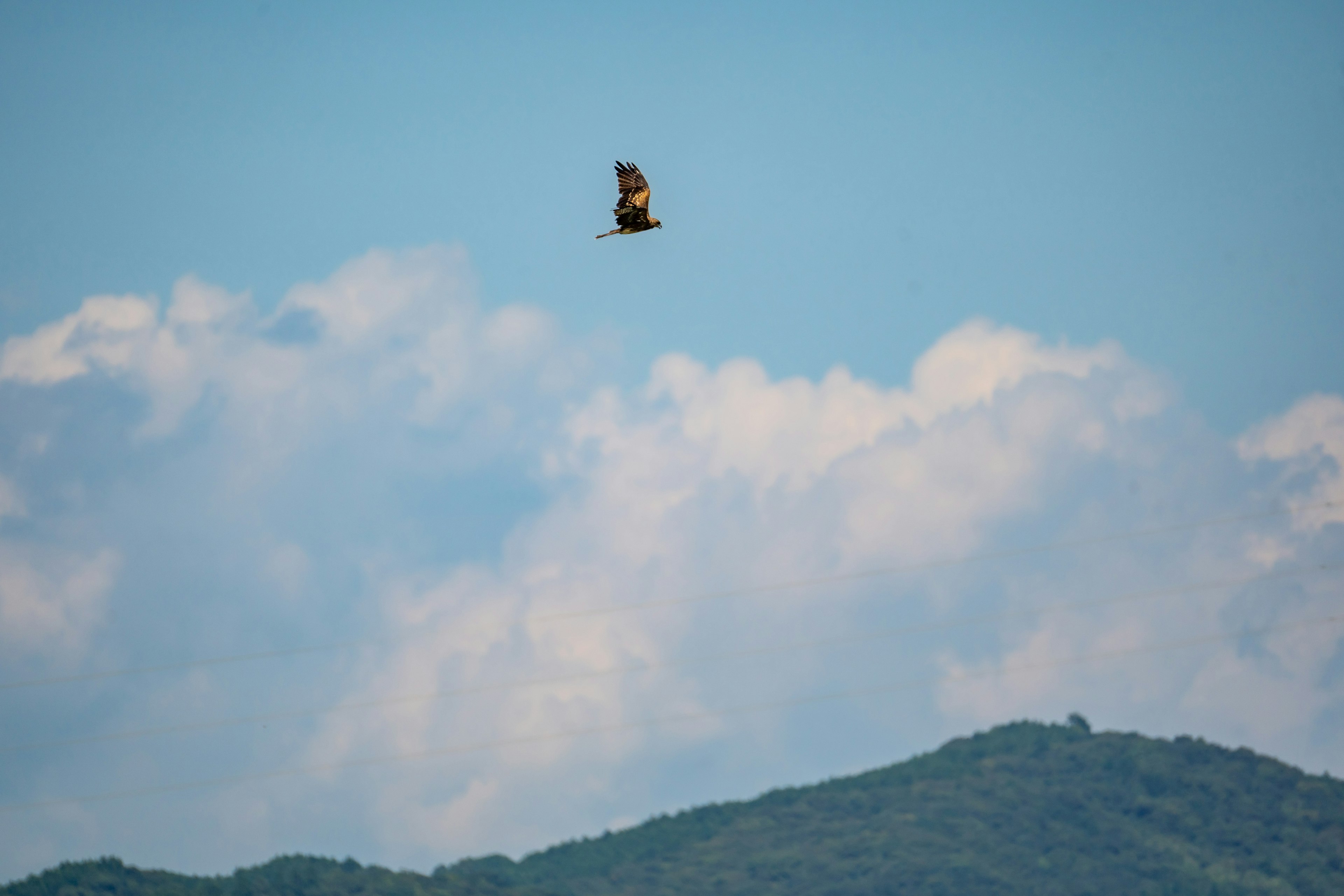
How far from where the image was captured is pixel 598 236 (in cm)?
5972

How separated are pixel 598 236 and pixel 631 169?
3.03m

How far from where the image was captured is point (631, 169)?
60.8 meters
